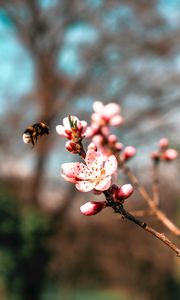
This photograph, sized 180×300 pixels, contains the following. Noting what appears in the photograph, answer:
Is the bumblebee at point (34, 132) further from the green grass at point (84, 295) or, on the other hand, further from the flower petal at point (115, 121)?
the green grass at point (84, 295)

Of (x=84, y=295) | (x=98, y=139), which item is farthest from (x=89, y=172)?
(x=84, y=295)

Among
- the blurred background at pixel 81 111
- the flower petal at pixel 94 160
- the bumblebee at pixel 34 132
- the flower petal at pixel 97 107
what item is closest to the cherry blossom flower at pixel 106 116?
the flower petal at pixel 97 107

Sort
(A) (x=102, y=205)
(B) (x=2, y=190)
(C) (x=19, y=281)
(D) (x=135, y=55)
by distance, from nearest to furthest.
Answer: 1. (A) (x=102, y=205)
2. (B) (x=2, y=190)
3. (C) (x=19, y=281)
4. (D) (x=135, y=55)

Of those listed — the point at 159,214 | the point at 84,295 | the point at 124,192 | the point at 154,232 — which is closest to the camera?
the point at 154,232

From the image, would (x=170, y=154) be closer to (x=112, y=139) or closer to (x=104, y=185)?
(x=112, y=139)

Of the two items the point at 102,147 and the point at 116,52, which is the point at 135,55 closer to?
the point at 116,52

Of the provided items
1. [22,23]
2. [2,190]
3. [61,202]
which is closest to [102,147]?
[2,190]
